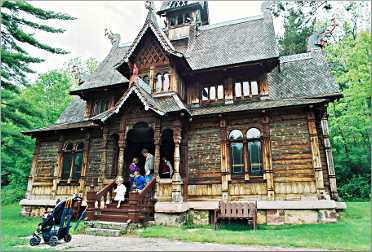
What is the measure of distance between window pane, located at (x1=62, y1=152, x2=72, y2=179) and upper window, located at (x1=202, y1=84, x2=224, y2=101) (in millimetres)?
9314

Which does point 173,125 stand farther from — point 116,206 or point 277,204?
point 277,204

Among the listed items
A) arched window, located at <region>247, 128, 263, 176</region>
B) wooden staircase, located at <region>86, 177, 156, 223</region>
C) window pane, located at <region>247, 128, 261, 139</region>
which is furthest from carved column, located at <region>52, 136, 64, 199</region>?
window pane, located at <region>247, 128, 261, 139</region>

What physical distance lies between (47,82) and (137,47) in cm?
2511

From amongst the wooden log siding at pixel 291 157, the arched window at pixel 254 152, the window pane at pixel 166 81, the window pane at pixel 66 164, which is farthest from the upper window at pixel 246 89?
the window pane at pixel 66 164

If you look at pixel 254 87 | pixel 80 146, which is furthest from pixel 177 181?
pixel 80 146

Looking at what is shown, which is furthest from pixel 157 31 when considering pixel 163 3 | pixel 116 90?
pixel 163 3

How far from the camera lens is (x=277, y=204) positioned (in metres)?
10.9

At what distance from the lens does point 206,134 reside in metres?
13.0

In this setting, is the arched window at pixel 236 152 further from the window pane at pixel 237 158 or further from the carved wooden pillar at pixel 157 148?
the carved wooden pillar at pixel 157 148

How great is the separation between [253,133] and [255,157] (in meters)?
A: 1.19

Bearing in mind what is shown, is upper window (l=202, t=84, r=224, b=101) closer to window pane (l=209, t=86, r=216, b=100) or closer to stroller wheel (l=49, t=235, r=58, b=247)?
window pane (l=209, t=86, r=216, b=100)

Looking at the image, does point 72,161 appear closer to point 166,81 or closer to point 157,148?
point 157,148

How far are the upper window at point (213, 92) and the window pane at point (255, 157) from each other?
3.39 meters

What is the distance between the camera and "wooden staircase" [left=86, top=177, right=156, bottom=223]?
32.5ft
